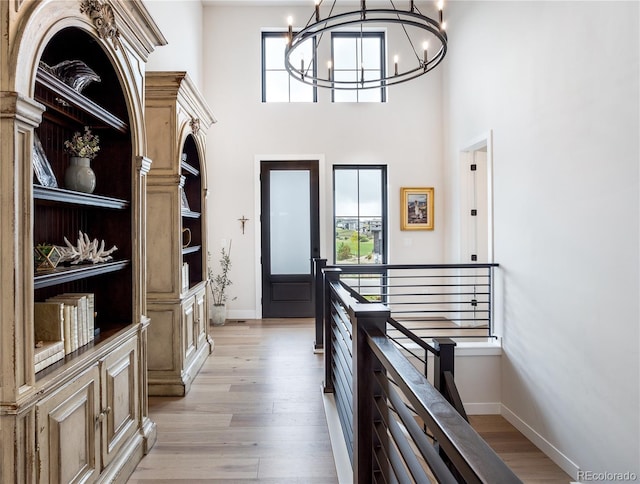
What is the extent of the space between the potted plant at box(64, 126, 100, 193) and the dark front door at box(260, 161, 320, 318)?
3811 millimetres

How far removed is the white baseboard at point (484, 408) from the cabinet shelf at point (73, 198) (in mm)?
3619

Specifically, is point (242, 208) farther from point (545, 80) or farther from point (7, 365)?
point (7, 365)

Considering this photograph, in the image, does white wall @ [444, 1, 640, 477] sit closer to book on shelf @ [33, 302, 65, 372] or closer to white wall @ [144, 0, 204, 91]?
book on shelf @ [33, 302, 65, 372]

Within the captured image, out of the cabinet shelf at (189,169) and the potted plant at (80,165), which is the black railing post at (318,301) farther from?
the potted plant at (80,165)

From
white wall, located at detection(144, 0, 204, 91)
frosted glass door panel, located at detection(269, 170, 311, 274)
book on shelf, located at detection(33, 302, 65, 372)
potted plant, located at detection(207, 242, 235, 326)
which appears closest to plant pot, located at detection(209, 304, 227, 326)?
potted plant, located at detection(207, 242, 235, 326)

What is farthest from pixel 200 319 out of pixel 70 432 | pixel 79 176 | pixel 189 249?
pixel 70 432

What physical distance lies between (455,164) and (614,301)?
3.17m

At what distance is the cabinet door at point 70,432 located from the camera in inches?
57.8

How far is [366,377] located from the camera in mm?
1487

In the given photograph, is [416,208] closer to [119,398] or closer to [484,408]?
[484,408]

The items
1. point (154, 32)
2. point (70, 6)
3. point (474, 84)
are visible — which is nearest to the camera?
point (70, 6)

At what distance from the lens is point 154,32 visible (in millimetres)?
2352

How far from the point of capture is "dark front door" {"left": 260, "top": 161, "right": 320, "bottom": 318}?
19.4ft

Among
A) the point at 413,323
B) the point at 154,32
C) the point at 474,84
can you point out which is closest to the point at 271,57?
the point at 474,84
